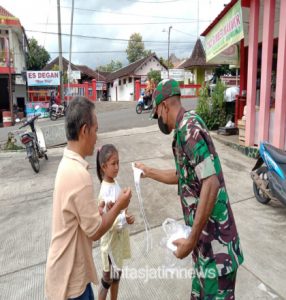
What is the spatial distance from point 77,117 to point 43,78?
21.4 meters

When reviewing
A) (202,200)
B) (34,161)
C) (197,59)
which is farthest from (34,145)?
(197,59)

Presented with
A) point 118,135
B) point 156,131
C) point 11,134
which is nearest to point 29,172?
point 11,134

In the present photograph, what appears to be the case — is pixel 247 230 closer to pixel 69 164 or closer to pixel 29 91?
pixel 69 164

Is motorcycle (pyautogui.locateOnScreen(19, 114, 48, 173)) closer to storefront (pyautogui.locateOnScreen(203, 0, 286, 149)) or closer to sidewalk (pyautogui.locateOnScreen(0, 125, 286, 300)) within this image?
sidewalk (pyautogui.locateOnScreen(0, 125, 286, 300))

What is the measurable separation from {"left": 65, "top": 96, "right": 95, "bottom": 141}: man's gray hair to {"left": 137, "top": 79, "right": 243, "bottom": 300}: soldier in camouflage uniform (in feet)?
1.38

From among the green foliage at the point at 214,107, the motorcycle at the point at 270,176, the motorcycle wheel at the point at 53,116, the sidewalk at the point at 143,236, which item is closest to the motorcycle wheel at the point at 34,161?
the sidewalk at the point at 143,236

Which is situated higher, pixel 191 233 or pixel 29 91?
→ pixel 29 91

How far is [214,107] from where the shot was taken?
31.7ft

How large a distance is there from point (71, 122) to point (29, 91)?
75.5 feet

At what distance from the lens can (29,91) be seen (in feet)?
75.3

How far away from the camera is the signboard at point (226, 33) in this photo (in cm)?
681

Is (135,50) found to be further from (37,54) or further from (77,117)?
(77,117)

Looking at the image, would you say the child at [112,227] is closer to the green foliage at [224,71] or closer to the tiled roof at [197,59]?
the green foliage at [224,71]

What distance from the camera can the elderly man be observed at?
1.55 metres
